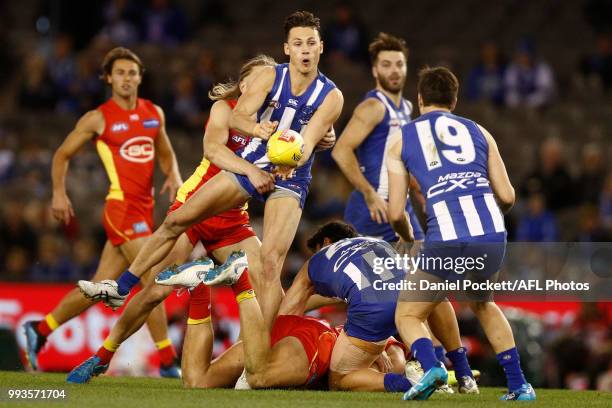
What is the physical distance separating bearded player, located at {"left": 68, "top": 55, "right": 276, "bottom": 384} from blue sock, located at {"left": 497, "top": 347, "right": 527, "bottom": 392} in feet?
7.22

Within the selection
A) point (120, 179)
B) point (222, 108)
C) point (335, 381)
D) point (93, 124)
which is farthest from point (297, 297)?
point (93, 124)

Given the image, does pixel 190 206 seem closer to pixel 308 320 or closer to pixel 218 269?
pixel 218 269

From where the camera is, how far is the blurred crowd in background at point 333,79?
48.3 ft

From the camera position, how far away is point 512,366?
782 centimetres

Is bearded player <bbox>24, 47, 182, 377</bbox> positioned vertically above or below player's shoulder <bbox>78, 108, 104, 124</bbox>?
below

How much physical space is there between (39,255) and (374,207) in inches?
227

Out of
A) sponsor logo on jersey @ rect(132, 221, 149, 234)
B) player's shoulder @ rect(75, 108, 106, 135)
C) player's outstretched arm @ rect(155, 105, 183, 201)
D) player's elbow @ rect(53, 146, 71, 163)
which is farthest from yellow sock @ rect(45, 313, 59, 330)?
player's shoulder @ rect(75, 108, 106, 135)

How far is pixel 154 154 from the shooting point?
422 inches

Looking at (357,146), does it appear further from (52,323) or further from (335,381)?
(52,323)

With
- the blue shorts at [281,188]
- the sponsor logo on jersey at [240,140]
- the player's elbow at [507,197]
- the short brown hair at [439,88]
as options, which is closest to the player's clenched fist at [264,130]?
the blue shorts at [281,188]

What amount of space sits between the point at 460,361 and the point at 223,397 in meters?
1.87

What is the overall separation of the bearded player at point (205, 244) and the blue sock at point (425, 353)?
186 cm

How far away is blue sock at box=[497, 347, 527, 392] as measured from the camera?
25.6 ft

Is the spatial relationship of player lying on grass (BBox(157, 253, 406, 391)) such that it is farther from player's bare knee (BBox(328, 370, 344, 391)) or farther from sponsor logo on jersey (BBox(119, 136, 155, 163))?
sponsor logo on jersey (BBox(119, 136, 155, 163))
